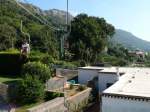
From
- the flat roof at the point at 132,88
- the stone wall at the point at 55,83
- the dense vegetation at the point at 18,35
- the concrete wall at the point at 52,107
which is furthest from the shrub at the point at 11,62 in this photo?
the dense vegetation at the point at 18,35

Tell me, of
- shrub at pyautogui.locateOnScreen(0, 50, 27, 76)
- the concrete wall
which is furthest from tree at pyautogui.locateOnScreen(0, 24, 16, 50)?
the concrete wall

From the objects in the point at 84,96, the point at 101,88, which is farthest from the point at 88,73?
the point at 84,96

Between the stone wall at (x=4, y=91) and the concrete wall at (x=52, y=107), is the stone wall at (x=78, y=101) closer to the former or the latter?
the concrete wall at (x=52, y=107)

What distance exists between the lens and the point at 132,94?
1688cm

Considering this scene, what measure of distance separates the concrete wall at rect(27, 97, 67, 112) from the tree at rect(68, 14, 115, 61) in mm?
32616

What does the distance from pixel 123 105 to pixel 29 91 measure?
23.4 feet

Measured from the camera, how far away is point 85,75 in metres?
31.4

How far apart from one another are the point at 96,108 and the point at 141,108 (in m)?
8.51

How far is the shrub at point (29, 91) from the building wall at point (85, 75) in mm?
10422

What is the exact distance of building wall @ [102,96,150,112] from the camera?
1619 cm

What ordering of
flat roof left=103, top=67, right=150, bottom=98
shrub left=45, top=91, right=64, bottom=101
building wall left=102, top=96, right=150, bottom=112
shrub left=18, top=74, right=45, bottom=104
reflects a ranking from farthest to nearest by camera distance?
shrub left=45, top=91, right=64, bottom=101, shrub left=18, top=74, right=45, bottom=104, flat roof left=103, top=67, right=150, bottom=98, building wall left=102, top=96, right=150, bottom=112

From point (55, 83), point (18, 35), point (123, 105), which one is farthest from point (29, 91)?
point (18, 35)

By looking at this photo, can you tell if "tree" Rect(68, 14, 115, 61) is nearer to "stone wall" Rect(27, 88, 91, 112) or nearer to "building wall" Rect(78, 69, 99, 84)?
"building wall" Rect(78, 69, 99, 84)

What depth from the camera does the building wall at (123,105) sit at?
637 inches
